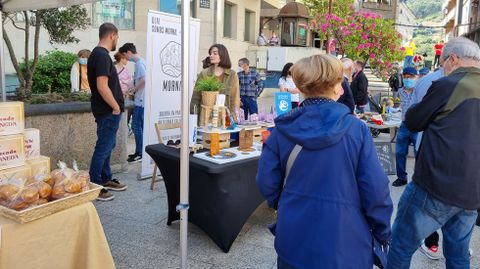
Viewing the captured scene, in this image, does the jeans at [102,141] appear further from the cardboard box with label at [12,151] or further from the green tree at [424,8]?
the green tree at [424,8]

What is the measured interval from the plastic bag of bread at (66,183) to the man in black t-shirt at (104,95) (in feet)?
6.66

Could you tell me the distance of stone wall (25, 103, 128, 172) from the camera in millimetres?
4887

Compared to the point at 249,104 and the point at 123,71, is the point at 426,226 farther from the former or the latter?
the point at 249,104

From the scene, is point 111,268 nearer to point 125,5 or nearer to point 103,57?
point 103,57

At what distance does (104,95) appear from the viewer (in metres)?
4.35

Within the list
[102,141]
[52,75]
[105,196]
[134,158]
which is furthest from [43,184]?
[52,75]

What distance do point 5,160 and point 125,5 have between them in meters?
11.7

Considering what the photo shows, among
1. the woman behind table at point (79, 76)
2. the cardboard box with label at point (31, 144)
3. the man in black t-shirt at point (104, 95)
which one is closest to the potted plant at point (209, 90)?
the man in black t-shirt at point (104, 95)

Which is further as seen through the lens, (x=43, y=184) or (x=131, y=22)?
(x=131, y=22)

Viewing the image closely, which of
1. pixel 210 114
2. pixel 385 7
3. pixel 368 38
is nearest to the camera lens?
pixel 210 114

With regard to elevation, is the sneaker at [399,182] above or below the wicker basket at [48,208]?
below

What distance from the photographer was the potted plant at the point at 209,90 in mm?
3846

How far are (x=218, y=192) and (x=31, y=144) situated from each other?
55.0 inches

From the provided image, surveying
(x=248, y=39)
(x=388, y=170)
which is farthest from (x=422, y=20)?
(x=388, y=170)
